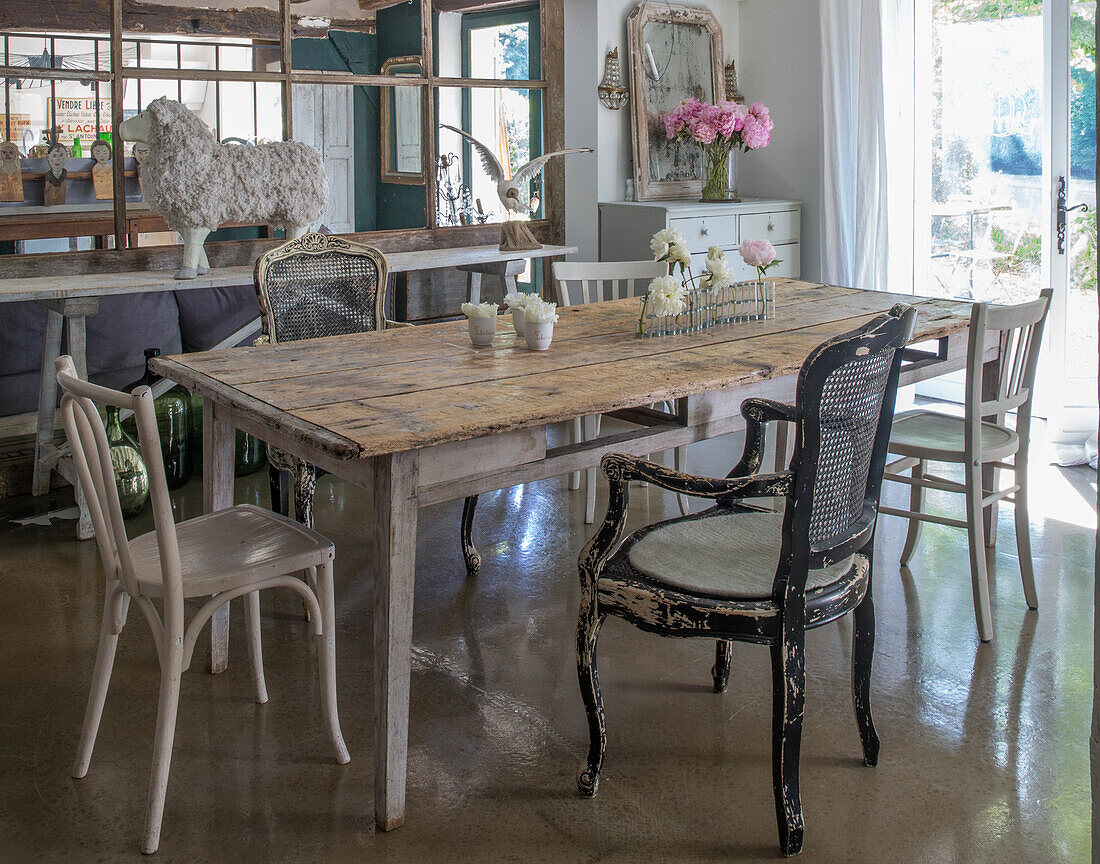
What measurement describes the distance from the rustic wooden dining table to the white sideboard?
1832mm

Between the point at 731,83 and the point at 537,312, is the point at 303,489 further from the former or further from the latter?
the point at 731,83

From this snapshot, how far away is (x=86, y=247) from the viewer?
13.7ft

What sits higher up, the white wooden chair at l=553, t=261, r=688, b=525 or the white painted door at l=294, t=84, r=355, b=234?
the white painted door at l=294, t=84, r=355, b=234

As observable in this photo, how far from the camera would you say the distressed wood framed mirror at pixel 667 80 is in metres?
5.29

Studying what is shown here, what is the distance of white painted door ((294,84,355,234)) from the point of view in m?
4.57

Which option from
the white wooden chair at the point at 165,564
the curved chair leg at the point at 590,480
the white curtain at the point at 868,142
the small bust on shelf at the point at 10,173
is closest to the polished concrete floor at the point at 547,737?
the white wooden chair at the point at 165,564

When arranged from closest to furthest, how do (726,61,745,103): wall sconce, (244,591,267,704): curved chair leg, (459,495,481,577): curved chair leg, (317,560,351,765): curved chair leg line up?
(317,560,351,765): curved chair leg < (244,591,267,704): curved chair leg < (459,495,481,577): curved chair leg < (726,61,745,103): wall sconce

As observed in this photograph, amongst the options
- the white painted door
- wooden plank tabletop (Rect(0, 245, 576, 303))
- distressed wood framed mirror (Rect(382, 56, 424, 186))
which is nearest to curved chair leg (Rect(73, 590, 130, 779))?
wooden plank tabletop (Rect(0, 245, 576, 303))

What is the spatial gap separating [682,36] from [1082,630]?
11.9 feet

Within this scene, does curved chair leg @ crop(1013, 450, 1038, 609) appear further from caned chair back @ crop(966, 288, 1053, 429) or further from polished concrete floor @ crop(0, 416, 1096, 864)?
caned chair back @ crop(966, 288, 1053, 429)

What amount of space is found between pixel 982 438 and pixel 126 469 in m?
2.76

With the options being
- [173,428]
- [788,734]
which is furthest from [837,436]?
[173,428]

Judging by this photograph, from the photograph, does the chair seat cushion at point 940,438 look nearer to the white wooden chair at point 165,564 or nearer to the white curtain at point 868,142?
the white wooden chair at point 165,564

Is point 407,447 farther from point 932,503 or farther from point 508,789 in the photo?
point 932,503
